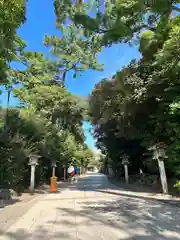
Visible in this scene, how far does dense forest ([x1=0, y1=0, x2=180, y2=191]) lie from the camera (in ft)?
15.9

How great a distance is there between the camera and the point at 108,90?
12.5 meters

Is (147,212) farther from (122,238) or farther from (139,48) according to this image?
(139,48)

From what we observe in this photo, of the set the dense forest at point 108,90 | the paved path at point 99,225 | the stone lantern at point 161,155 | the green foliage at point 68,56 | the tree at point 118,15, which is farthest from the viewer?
the green foliage at point 68,56

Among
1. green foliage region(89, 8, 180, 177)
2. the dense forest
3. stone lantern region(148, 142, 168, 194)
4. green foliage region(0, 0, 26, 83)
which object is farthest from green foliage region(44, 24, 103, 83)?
green foliage region(0, 0, 26, 83)

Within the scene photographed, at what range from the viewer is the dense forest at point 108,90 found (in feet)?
15.9

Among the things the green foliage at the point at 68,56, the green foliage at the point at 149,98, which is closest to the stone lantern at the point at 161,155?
the green foliage at the point at 149,98

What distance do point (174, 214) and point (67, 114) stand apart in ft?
39.3

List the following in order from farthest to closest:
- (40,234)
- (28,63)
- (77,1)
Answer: (28,63) < (77,1) < (40,234)

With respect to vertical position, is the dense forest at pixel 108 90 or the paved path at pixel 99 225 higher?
the dense forest at pixel 108 90

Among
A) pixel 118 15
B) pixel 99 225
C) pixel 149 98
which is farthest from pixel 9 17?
pixel 149 98

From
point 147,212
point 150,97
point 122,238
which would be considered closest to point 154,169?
point 150,97

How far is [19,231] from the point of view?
15.4 ft

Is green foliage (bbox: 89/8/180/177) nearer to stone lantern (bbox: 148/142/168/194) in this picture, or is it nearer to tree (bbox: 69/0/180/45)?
stone lantern (bbox: 148/142/168/194)

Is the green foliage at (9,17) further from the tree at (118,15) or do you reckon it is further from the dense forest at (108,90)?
the tree at (118,15)
